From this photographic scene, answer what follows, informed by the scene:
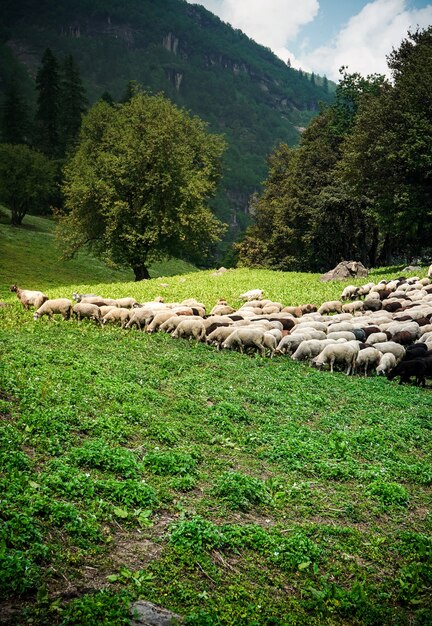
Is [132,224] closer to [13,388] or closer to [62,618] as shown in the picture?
[13,388]

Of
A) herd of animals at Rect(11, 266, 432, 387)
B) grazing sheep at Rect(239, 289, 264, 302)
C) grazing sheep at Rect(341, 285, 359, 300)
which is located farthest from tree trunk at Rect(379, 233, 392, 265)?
herd of animals at Rect(11, 266, 432, 387)

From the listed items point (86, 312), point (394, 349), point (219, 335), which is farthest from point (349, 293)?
point (86, 312)

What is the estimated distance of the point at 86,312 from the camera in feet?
68.3

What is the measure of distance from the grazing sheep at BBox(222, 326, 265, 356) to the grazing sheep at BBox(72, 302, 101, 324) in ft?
19.2

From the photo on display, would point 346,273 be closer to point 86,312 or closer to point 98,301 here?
point 98,301

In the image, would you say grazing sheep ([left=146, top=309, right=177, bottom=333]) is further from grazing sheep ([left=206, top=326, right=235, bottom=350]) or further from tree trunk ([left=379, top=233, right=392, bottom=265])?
tree trunk ([left=379, top=233, right=392, bottom=265])

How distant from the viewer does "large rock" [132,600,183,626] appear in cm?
508

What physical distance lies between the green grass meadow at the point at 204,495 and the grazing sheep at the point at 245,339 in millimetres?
4117

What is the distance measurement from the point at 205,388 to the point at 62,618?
8751 mm

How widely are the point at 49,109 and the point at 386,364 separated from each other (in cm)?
10452

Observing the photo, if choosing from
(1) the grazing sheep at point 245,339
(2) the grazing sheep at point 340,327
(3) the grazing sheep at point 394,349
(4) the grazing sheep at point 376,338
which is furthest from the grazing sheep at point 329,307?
(1) the grazing sheep at point 245,339

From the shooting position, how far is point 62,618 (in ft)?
15.9

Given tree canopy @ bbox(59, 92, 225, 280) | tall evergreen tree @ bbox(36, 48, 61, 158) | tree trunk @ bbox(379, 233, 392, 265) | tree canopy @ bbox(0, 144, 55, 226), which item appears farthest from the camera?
tall evergreen tree @ bbox(36, 48, 61, 158)

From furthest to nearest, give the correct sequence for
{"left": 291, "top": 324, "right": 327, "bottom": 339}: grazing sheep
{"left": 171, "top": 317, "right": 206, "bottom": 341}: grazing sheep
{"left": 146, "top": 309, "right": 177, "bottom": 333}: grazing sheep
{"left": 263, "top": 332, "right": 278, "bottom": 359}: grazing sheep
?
1. {"left": 146, "top": 309, "right": 177, "bottom": 333}: grazing sheep
2. {"left": 291, "top": 324, "right": 327, "bottom": 339}: grazing sheep
3. {"left": 171, "top": 317, "right": 206, "bottom": 341}: grazing sheep
4. {"left": 263, "top": 332, "right": 278, "bottom": 359}: grazing sheep
